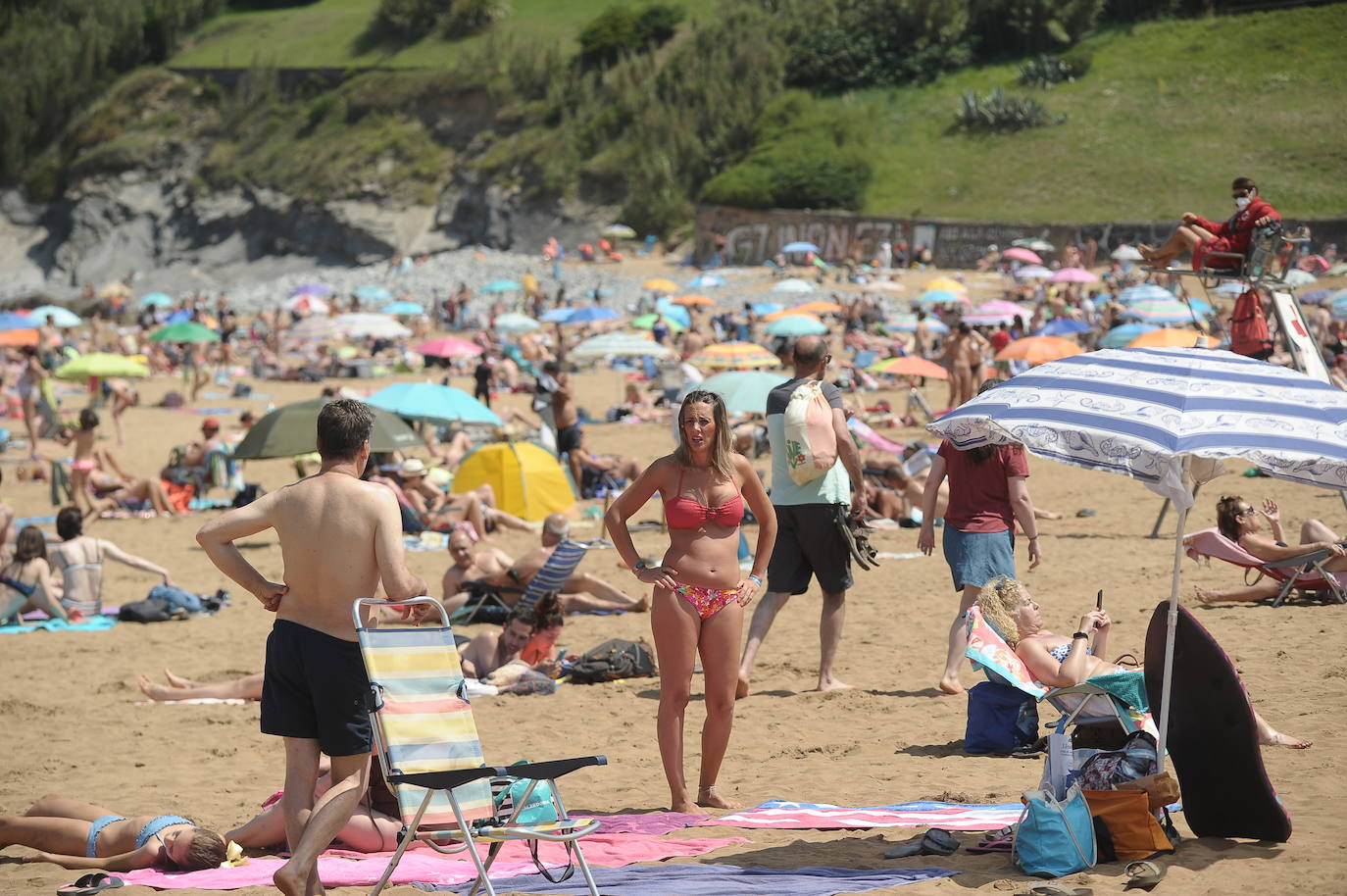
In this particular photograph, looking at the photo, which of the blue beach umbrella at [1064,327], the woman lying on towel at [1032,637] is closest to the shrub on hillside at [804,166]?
the blue beach umbrella at [1064,327]

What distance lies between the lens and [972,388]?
18.3 metres

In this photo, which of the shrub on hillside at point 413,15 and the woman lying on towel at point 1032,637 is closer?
the woman lying on towel at point 1032,637

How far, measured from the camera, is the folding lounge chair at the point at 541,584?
26.7 ft

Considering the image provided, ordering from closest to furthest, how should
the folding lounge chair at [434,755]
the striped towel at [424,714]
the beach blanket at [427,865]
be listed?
the folding lounge chair at [434,755] → the striped towel at [424,714] → the beach blanket at [427,865]

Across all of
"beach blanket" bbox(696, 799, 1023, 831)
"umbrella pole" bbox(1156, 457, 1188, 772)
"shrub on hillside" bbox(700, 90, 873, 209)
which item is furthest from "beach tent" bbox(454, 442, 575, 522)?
"shrub on hillside" bbox(700, 90, 873, 209)

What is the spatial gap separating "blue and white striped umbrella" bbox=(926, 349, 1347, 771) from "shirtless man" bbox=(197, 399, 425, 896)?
75.4 inches

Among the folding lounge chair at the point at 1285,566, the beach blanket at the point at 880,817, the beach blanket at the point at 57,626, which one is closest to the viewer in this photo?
the beach blanket at the point at 880,817

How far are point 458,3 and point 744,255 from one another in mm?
27311

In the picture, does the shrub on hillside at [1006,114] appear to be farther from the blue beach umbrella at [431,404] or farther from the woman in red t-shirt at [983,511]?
the woman in red t-shirt at [983,511]

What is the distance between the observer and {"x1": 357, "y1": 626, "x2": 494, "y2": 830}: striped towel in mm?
3658

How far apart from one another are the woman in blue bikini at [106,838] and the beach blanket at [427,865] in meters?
0.05

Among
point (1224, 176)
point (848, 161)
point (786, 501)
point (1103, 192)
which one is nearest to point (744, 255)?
point (848, 161)

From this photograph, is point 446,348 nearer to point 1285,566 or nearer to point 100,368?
point 100,368

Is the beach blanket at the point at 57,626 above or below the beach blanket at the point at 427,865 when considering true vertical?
below
